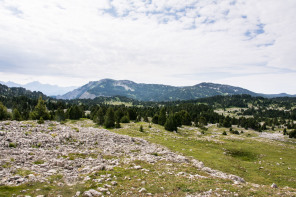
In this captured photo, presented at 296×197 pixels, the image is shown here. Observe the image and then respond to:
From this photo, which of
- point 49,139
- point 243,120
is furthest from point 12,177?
point 243,120

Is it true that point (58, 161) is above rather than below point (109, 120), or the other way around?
above

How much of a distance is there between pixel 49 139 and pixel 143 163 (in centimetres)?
1732

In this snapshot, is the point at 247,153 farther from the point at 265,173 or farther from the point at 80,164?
the point at 80,164

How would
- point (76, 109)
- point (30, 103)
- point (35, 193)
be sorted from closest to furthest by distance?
point (35, 193)
point (76, 109)
point (30, 103)

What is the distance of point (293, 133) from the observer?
110 metres

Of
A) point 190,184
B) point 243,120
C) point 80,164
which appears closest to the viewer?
point 190,184

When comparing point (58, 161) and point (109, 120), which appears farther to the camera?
point (109, 120)

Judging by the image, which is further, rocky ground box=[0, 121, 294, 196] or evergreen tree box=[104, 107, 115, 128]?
evergreen tree box=[104, 107, 115, 128]

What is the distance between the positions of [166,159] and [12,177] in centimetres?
2013

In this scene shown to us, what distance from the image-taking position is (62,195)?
41.3 ft

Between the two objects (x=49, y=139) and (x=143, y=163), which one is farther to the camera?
(x=49, y=139)

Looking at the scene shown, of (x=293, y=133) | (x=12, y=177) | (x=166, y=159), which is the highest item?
(x=12, y=177)

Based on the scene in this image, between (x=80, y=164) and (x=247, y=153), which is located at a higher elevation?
(x=80, y=164)

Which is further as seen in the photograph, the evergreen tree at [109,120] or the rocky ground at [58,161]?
the evergreen tree at [109,120]
